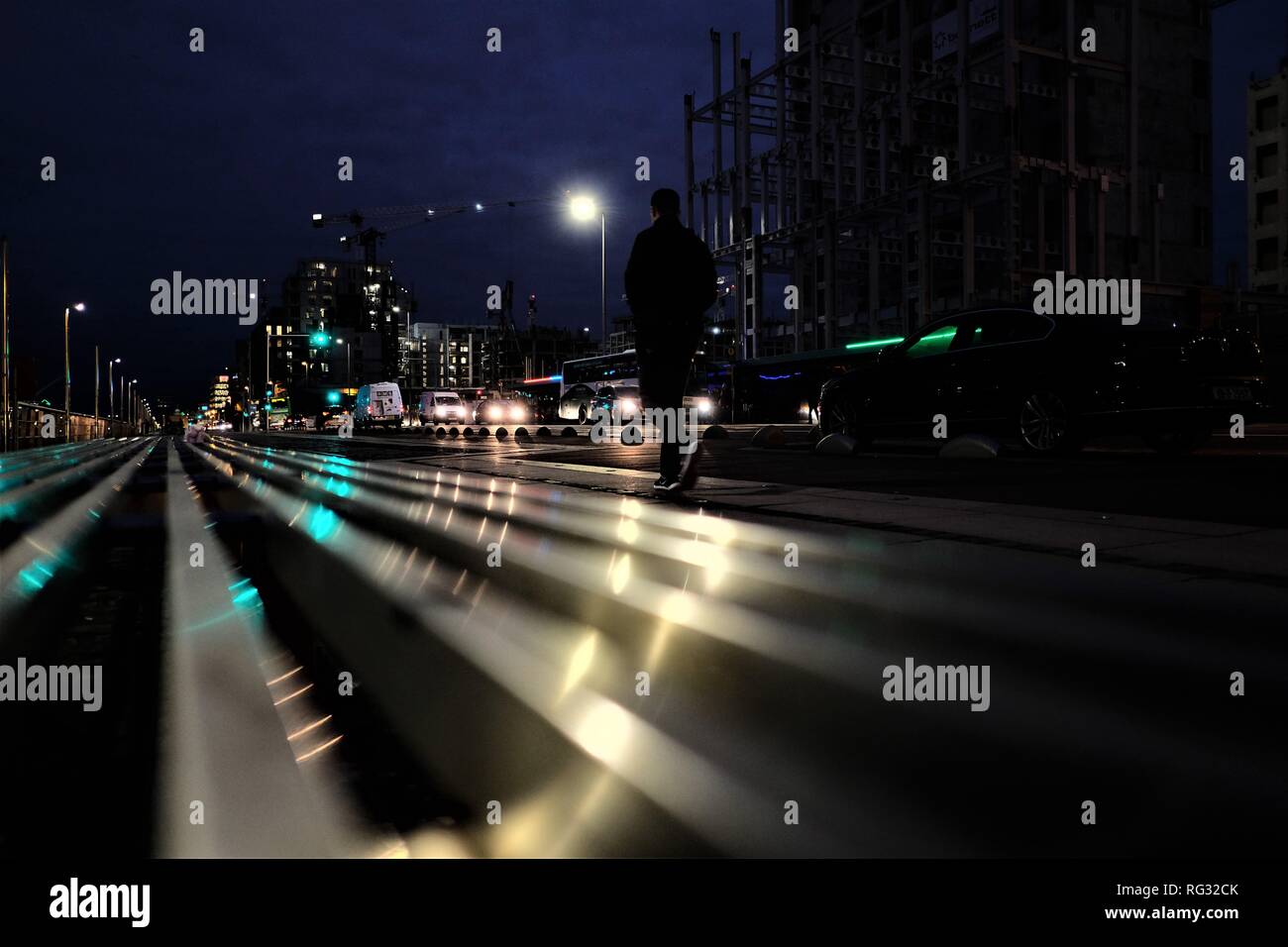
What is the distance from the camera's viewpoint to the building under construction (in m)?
34.8

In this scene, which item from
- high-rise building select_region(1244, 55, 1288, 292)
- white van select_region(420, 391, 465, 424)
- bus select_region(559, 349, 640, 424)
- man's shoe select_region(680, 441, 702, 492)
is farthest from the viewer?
high-rise building select_region(1244, 55, 1288, 292)

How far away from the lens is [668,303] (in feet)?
24.1

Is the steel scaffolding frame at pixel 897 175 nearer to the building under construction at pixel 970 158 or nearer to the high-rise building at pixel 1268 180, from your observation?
the building under construction at pixel 970 158

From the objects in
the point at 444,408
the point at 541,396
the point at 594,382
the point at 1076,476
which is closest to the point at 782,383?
the point at 594,382

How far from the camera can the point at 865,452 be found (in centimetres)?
1280

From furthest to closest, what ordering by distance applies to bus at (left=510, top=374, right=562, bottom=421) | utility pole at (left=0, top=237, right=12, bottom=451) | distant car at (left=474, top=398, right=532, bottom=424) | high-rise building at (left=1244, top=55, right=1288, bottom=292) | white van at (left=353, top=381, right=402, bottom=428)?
1. high-rise building at (left=1244, top=55, right=1288, bottom=292)
2. bus at (left=510, top=374, right=562, bottom=421)
3. white van at (left=353, top=381, right=402, bottom=428)
4. distant car at (left=474, top=398, right=532, bottom=424)
5. utility pole at (left=0, top=237, right=12, bottom=451)

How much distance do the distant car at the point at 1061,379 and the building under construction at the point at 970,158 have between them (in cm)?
2299

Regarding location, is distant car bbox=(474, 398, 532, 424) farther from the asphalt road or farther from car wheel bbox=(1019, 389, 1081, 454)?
car wheel bbox=(1019, 389, 1081, 454)

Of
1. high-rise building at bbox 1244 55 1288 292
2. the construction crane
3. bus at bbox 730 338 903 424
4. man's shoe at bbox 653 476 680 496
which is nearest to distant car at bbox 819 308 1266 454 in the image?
man's shoe at bbox 653 476 680 496

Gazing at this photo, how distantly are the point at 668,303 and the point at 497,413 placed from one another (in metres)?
43.3

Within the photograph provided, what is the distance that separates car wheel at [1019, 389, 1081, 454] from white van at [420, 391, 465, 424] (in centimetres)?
4096
